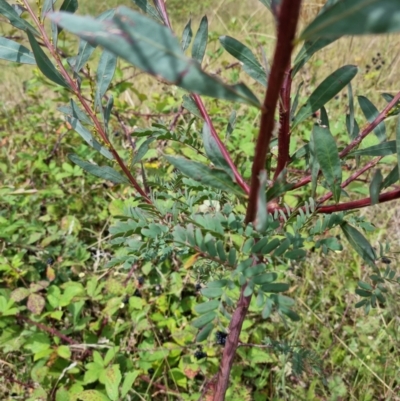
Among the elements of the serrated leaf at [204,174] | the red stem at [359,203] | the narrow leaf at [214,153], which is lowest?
the serrated leaf at [204,174]

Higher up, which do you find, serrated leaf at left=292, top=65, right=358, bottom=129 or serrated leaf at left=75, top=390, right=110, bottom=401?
serrated leaf at left=292, top=65, right=358, bottom=129

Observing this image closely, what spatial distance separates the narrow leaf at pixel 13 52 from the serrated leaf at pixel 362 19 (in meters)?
0.50

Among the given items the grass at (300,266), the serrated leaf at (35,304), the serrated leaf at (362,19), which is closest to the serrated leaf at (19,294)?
the serrated leaf at (35,304)

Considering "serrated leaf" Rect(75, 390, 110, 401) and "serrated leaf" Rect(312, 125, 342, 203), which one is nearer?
"serrated leaf" Rect(312, 125, 342, 203)

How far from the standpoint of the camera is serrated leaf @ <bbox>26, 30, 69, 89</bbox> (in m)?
0.52

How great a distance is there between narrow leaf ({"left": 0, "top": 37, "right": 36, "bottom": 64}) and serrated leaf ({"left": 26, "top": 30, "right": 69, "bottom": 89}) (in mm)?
77

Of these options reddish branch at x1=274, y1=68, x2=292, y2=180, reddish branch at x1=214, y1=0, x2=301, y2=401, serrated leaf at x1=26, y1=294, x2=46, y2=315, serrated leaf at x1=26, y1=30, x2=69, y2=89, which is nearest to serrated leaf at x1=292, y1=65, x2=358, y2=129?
reddish branch at x1=274, y1=68, x2=292, y2=180

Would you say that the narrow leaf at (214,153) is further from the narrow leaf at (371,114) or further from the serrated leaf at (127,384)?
the serrated leaf at (127,384)

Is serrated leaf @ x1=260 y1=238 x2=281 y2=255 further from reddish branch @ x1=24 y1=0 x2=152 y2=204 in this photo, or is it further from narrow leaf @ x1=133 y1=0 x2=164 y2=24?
narrow leaf @ x1=133 y1=0 x2=164 y2=24

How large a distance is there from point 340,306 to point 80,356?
918 millimetres

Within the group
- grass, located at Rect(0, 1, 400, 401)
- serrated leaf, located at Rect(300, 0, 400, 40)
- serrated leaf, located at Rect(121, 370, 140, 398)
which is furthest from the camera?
grass, located at Rect(0, 1, 400, 401)

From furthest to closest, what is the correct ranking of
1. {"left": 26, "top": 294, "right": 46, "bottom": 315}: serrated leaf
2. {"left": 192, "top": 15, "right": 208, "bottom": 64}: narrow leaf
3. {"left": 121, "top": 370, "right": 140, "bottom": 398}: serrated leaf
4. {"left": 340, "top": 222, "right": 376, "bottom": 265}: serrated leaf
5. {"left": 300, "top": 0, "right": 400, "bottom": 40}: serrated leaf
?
{"left": 26, "top": 294, "right": 46, "bottom": 315}: serrated leaf < {"left": 121, "top": 370, "right": 140, "bottom": 398}: serrated leaf < {"left": 192, "top": 15, "right": 208, "bottom": 64}: narrow leaf < {"left": 340, "top": 222, "right": 376, "bottom": 265}: serrated leaf < {"left": 300, "top": 0, "right": 400, "bottom": 40}: serrated leaf

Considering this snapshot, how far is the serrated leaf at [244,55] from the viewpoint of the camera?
562 mm

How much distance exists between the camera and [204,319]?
0.48 m
